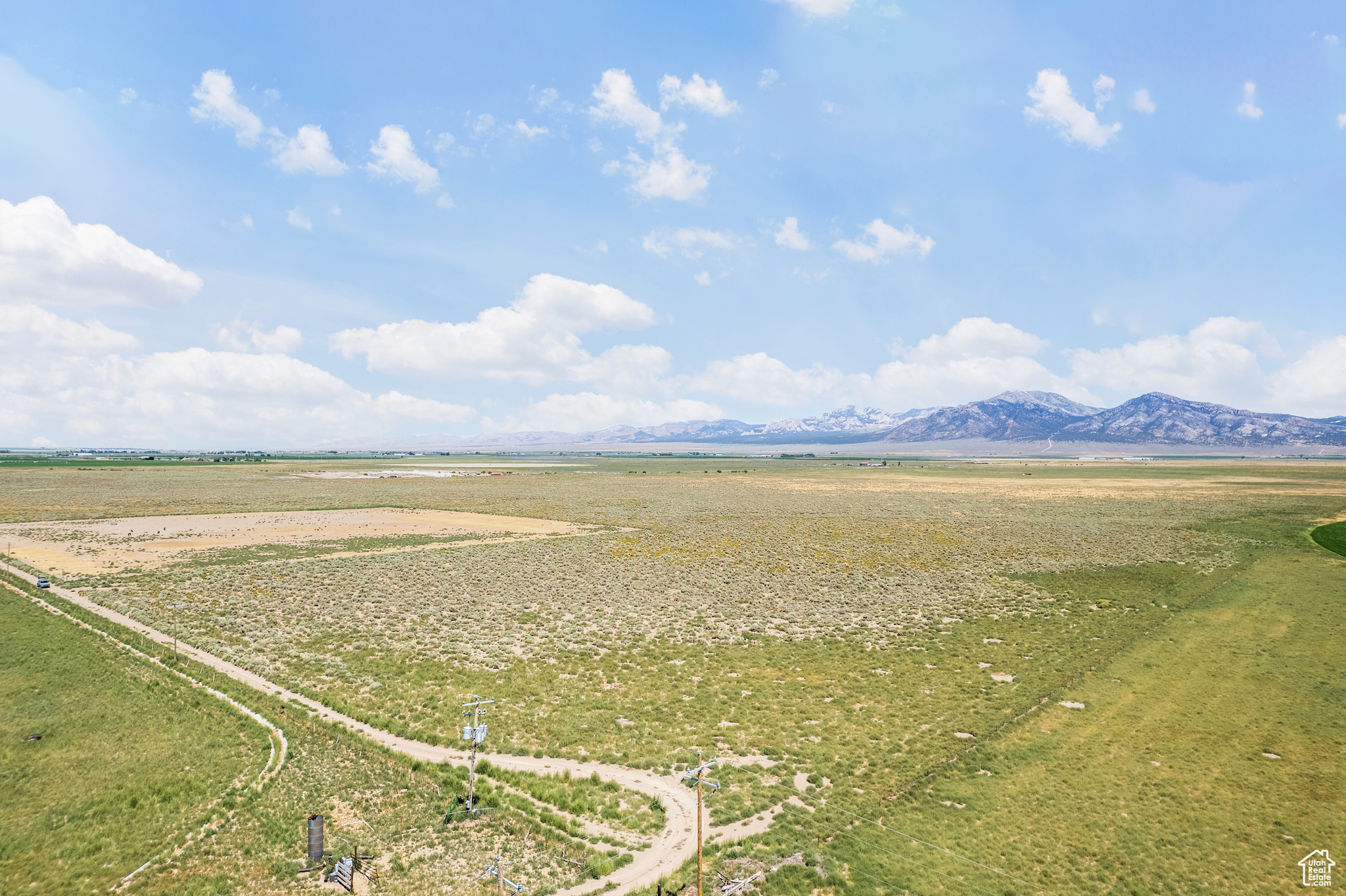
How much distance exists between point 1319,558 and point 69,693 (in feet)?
229

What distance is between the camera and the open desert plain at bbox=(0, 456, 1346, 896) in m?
12.2

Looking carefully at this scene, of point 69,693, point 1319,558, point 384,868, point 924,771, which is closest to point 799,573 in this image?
point 924,771

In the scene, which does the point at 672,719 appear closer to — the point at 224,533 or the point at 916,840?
the point at 916,840

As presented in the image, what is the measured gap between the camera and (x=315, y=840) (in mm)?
11664

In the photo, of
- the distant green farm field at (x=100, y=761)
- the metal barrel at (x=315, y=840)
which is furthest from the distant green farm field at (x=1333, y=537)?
the distant green farm field at (x=100, y=761)

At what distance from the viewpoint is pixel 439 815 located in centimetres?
1334

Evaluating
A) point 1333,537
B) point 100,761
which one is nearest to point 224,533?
point 100,761

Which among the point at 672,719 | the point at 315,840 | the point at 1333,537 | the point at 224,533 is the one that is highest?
the point at 224,533

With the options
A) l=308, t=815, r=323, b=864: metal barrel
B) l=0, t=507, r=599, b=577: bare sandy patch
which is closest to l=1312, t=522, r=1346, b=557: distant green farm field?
l=0, t=507, r=599, b=577: bare sandy patch

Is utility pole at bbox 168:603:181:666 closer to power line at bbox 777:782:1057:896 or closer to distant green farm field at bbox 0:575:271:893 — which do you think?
distant green farm field at bbox 0:575:271:893

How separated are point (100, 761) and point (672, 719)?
48.7 ft

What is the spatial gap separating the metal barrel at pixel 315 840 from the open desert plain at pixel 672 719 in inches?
17.6

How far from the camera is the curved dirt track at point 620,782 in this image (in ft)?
38.9

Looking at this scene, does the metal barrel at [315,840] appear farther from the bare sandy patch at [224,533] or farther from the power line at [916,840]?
the bare sandy patch at [224,533]
